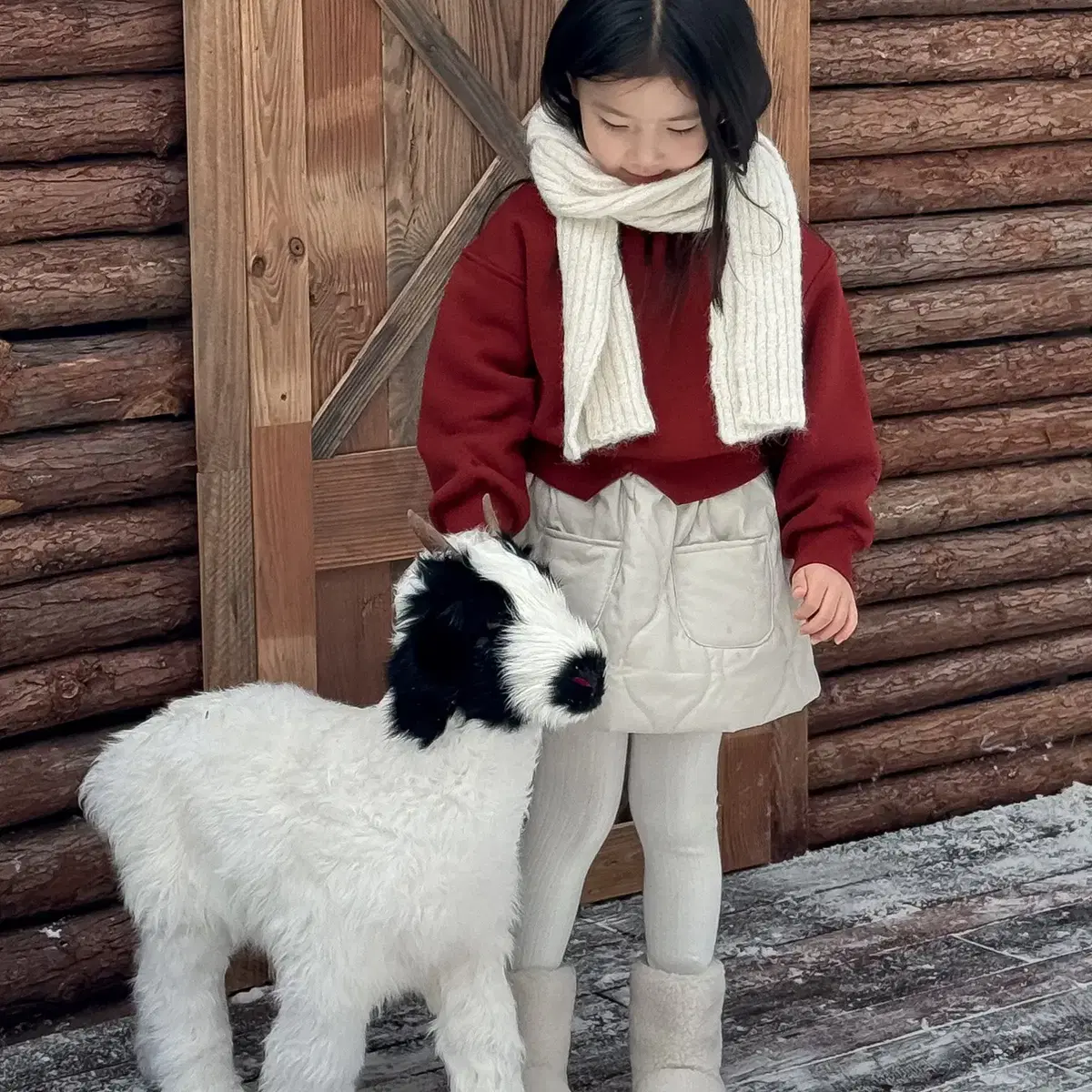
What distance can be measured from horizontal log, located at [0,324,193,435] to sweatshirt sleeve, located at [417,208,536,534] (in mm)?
786

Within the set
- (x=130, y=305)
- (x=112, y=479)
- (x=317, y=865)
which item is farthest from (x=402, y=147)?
(x=317, y=865)

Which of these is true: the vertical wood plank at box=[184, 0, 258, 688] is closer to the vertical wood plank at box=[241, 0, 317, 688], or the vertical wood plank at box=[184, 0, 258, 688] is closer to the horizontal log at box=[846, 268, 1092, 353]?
the vertical wood plank at box=[241, 0, 317, 688]

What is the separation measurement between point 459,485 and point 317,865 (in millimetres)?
619

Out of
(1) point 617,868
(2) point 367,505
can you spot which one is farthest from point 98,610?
(1) point 617,868

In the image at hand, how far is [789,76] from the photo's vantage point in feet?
12.8

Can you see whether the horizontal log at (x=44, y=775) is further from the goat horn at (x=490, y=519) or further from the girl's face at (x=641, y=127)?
the girl's face at (x=641, y=127)

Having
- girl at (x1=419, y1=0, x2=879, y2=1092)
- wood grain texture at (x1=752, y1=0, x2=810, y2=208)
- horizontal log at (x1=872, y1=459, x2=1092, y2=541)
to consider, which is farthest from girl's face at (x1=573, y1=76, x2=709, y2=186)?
horizontal log at (x1=872, y1=459, x2=1092, y2=541)

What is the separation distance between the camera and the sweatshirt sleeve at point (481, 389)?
8.89ft

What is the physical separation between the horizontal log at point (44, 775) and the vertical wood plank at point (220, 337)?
0.28m

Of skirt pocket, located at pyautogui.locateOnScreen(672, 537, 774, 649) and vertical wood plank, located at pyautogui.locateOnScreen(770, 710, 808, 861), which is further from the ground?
skirt pocket, located at pyautogui.locateOnScreen(672, 537, 774, 649)

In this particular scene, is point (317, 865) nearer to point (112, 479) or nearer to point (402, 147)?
point (112, 479)

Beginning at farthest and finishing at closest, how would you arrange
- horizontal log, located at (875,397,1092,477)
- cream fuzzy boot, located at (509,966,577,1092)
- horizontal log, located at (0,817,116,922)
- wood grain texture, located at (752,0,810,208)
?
horizontal log, located at (875,397,1092,477) → wood grain texture, located at (752,0,810,208) → horizontal log, located at (0,817,116,922) → cream fuzzy boot, located at (509,966,577,1092)

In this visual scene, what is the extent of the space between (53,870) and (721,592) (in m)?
1.50

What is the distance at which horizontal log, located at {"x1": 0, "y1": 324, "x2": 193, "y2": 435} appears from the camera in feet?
10.6
